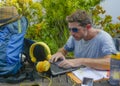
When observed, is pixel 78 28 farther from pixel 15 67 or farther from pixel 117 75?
pixel 15 67

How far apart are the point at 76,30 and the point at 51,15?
1932 mm

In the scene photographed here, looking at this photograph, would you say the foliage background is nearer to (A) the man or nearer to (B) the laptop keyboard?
(A) the man

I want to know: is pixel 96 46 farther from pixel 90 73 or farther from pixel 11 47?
pixel 11 47

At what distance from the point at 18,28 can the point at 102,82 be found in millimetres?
1884

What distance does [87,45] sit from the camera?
9.27 feet

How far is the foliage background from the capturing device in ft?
14.4

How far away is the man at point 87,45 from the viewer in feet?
8.09

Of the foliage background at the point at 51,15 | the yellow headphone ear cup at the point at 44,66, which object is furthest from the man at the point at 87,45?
the foliage background at the point at 51,15

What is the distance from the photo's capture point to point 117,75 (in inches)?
79.7

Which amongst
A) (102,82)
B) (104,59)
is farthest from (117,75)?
(104,59)

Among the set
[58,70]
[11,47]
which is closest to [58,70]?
[58,70]

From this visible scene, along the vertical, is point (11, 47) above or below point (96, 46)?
below

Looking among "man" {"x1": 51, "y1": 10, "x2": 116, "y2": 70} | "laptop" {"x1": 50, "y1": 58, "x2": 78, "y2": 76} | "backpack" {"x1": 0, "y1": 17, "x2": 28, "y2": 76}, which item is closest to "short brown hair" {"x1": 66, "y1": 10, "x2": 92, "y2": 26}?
"man" {"x1": 51, "y1": 10, "x2": 116, "y2": 70}

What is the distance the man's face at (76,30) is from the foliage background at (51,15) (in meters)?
1.64
